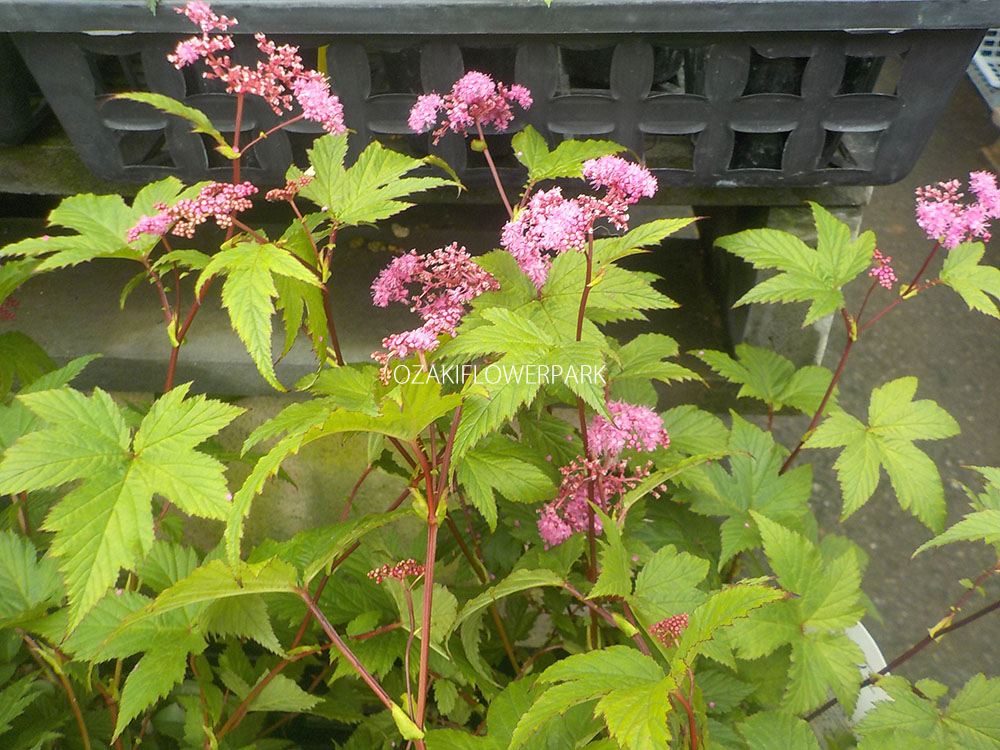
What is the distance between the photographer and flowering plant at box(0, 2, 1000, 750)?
0.68m

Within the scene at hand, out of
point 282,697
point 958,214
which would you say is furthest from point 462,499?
point 958,214

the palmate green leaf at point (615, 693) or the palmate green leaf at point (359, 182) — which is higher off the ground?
the palmate green leaf at point (359, 182)

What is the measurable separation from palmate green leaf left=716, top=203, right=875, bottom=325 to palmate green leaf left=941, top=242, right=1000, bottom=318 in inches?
4.8

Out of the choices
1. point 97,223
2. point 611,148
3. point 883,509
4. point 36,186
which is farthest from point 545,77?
point 883,509

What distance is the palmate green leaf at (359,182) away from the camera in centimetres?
85

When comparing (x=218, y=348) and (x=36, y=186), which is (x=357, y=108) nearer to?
(x=218, y=348)

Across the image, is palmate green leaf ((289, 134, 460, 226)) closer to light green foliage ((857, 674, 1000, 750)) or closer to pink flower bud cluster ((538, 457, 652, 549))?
pink flower bud cluster ((538, 457, 652, 549))

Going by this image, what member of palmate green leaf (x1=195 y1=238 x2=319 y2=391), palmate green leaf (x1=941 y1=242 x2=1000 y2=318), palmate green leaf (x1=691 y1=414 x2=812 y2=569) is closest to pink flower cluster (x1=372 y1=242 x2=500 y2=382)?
palmate green leaf (x1=195 y1=238 x2=319 y2=391)

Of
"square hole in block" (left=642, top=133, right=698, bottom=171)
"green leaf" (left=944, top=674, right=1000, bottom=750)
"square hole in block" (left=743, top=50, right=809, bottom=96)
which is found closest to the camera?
"green leaf" (left=944, top=674, right=1000, bottom=750)

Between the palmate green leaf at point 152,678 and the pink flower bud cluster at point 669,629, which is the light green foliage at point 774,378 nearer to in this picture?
the pink flower bud cluster at point 669,629

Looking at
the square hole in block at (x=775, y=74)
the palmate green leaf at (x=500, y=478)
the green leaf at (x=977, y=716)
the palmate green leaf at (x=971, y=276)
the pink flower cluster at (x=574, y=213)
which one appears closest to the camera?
the pink flower cluster at (x=574, y=213)

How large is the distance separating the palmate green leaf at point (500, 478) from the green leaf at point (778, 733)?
1.19 feet

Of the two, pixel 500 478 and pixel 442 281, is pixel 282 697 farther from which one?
pixel 442 281

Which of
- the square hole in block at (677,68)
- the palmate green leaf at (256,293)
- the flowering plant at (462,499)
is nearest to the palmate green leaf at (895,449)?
the flowering plant at (462,499)
